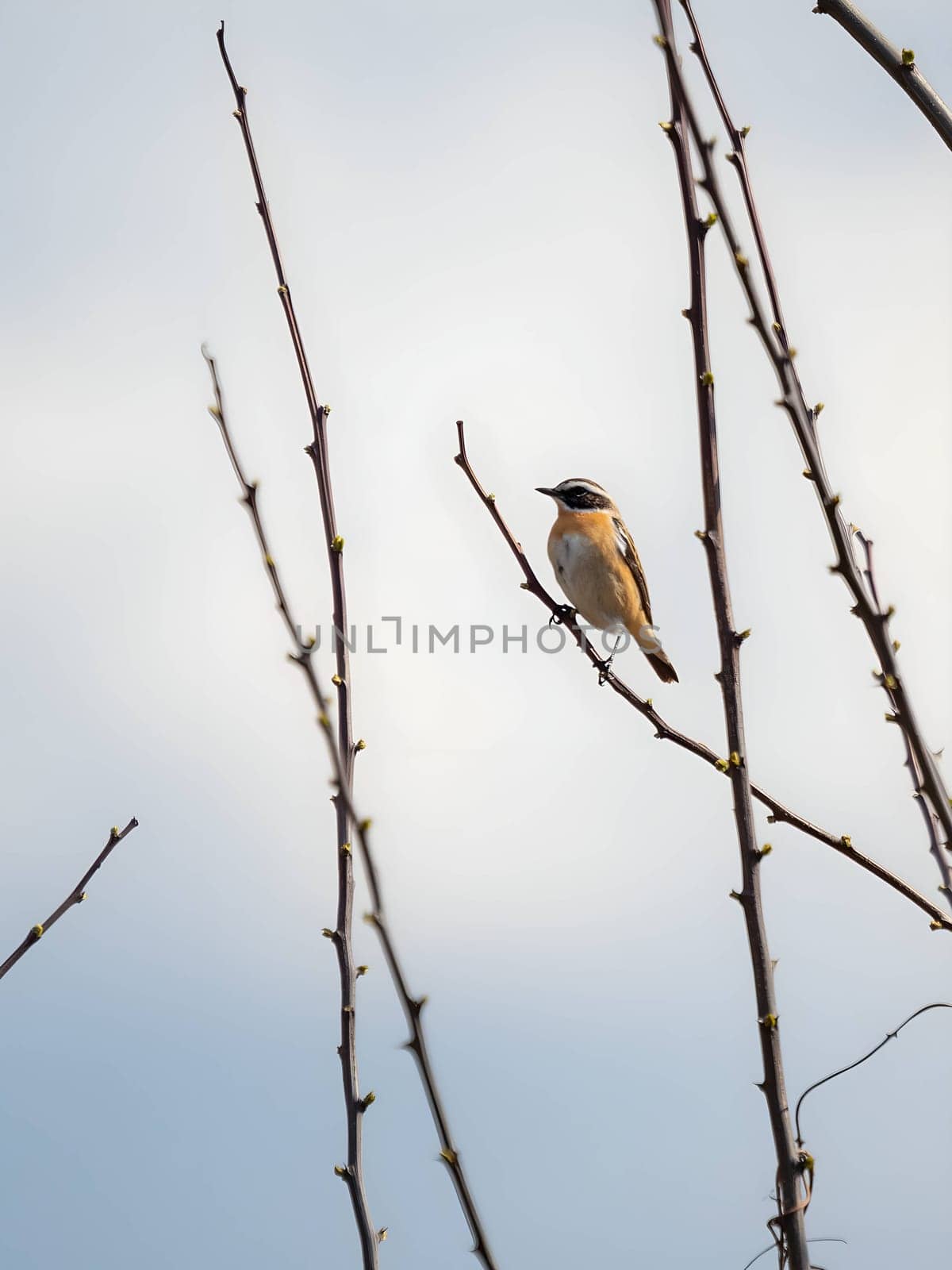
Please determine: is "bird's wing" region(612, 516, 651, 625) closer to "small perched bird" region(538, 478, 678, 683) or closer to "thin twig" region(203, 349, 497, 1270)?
"small perched bird" region(538, 478, 678, 683)

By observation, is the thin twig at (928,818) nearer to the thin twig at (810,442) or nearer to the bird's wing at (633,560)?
the thin twig at (810,442)

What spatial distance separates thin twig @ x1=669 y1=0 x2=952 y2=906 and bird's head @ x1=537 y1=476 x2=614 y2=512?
786cm

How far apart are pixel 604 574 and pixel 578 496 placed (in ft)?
3.99

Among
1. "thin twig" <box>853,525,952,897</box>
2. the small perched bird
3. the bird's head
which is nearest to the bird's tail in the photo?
the small perched bird

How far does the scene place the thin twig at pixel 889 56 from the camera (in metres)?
2.61

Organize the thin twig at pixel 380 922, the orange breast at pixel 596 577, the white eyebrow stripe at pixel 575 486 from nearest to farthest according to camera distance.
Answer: the thin twig at pixel 380 922 < the orange breast at pixel 596 577 < the white eyebrow stripe at pixel 575 486

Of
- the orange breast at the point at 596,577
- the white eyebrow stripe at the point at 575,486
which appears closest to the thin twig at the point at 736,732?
the orange breast at the point at 596,577

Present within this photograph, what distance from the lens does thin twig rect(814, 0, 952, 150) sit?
2613mm

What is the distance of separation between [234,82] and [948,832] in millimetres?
2708

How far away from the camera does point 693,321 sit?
2641mm

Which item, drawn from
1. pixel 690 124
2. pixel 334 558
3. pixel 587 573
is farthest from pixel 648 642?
pixel 690 124

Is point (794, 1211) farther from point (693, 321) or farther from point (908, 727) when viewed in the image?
point (693, 321)

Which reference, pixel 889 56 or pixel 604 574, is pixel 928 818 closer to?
pixel 889 56

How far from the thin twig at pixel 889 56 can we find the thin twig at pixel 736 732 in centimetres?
40
